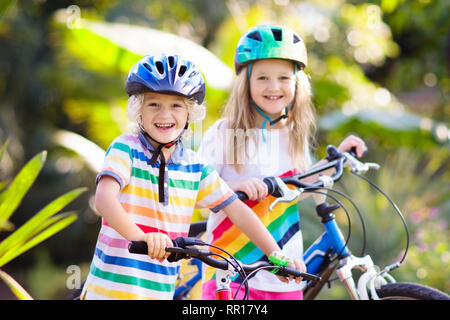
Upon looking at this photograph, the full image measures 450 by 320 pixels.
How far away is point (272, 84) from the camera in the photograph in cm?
333

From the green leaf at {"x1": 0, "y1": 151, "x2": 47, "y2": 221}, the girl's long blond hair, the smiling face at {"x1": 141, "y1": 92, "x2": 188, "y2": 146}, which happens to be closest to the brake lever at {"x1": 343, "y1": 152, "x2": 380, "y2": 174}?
the girl's long blond hair

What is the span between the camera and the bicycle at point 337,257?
2924 mm

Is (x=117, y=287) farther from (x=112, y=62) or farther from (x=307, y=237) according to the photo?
(x=112, y=62)

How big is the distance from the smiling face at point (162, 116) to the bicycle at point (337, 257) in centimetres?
50

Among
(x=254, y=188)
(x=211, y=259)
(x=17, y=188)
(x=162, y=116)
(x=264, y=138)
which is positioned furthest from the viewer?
(x=17, y=188)

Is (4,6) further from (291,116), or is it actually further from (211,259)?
(211,259)

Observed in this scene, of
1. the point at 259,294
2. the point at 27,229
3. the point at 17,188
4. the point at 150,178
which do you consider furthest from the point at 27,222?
the point at 259,294

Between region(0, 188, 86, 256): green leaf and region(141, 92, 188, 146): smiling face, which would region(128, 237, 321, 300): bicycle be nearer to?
region(141, 92, 188, 146): smiling face

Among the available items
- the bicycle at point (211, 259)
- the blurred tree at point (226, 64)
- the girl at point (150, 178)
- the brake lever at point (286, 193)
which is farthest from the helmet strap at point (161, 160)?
the blurred tree at point (226, 64)

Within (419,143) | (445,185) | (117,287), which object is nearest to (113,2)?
(419,143)

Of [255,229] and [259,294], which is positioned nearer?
[255,229]

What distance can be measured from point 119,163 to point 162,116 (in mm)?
280

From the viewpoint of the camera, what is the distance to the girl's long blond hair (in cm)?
339
